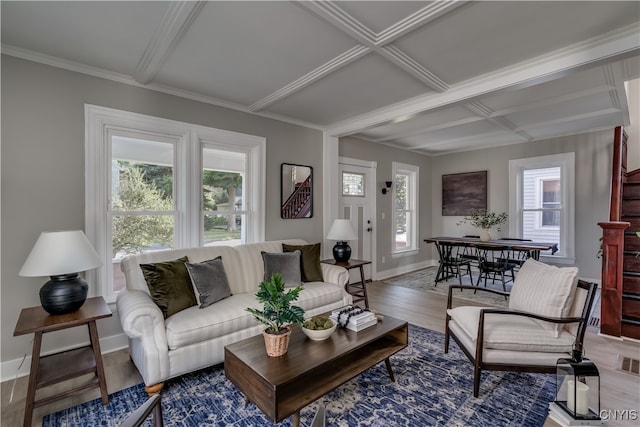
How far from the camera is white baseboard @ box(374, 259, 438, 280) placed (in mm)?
5637

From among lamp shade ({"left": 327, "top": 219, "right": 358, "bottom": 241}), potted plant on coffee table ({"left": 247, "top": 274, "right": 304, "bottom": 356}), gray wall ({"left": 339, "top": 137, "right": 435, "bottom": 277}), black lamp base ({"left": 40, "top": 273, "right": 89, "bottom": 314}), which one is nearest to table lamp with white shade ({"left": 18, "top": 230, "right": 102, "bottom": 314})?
black lamp base ({"left": 40, "top": 273, "right": 89, "bottom": 314})

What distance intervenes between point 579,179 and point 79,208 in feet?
22.7

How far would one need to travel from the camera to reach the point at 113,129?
9.35 ft

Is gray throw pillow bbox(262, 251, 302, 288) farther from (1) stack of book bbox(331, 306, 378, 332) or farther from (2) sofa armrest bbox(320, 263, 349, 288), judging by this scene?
(1) stack of book bbox(331, 306, 378, 332)

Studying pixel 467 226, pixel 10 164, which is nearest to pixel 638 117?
pixel 467 226

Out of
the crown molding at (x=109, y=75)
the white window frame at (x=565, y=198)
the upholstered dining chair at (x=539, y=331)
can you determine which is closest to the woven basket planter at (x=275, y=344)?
the upholstered dining chair at (x=539, y=331)

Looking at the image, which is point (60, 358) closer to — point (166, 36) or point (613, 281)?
point (166, 36)

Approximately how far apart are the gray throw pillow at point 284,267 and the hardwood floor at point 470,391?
1365 millimetres

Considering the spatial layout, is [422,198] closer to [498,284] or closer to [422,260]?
[422,260]

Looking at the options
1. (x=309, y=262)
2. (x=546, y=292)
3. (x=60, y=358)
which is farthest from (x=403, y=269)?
(x=60, y=358)

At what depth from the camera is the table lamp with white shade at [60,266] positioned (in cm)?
197

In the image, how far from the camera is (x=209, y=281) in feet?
→ 8.59

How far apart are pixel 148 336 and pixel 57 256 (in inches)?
31.7

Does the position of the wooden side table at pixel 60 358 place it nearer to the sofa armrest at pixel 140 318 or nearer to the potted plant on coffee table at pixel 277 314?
the sofa armrest at pixel 140 318
